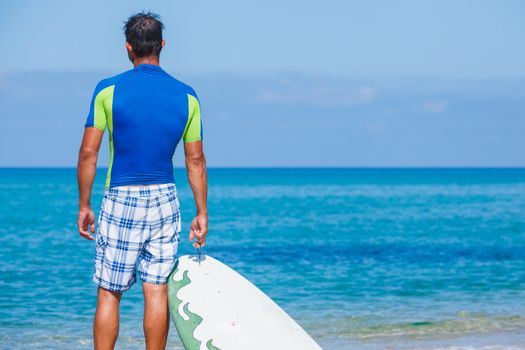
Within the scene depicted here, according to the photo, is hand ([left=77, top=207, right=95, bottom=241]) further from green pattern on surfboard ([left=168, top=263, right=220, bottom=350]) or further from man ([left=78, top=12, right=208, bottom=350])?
green pattern on surfboard ([left=168, top=263, right=220, bottom=350])

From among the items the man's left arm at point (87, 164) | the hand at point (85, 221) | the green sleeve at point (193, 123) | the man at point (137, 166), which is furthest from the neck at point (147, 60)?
the hand at point (85, 221)

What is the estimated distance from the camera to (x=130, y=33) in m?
4.59

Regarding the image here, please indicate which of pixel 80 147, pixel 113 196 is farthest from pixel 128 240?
pixel 80 147

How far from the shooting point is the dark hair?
4569 millimetres

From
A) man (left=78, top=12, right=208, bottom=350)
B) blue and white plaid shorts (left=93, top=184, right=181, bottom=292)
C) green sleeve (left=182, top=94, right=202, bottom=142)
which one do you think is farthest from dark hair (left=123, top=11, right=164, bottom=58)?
blue and white plaid shorts (left=93, top=184, right=181, bottom=292)

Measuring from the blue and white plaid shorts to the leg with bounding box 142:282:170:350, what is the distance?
0.49 ft

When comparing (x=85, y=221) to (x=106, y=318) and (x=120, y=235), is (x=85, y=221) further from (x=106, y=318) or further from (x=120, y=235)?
(x=106, y=318)

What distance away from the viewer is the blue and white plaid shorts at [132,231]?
4570 mm

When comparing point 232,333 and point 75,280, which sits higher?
point 232,333

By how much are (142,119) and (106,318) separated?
118cm

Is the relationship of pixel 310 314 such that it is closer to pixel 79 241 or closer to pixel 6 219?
pixel 79 241

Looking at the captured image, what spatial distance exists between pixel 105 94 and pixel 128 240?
82cm

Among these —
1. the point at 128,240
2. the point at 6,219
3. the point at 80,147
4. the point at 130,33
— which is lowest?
the point at 6,219

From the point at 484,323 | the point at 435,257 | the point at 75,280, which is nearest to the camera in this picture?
the point at 484,323
